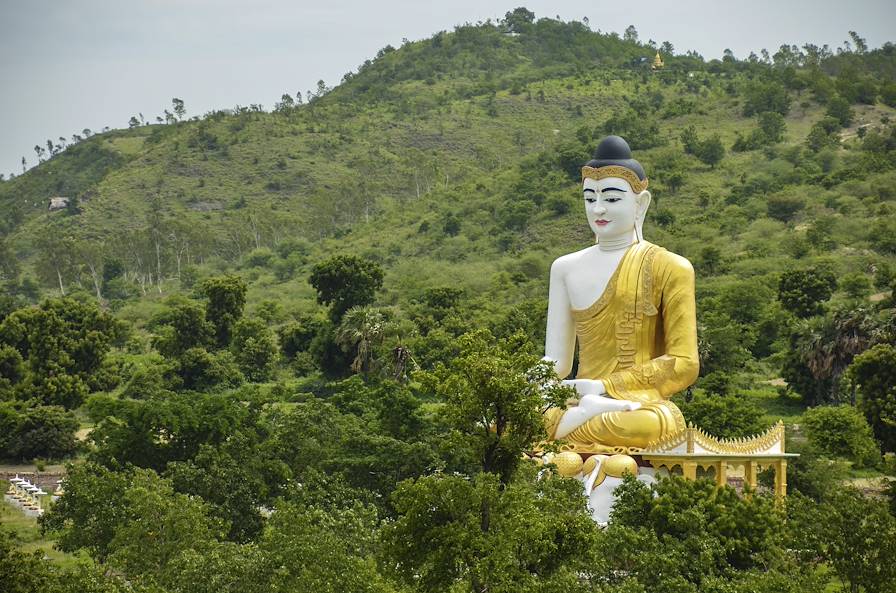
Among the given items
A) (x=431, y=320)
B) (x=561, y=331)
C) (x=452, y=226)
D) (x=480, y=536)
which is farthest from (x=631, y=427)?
(x=452, y=226)

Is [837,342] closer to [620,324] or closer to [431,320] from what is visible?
[620,324]

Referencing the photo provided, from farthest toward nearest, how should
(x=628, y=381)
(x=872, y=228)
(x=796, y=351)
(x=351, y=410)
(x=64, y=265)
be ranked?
(x=64, y=265)
(x=872, y=228)
(x=796, y=351)
(x=351, y=410)
(x=628, y=381)

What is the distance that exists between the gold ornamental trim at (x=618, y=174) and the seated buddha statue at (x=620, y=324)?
0.06 feet

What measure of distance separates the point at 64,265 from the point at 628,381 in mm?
56505

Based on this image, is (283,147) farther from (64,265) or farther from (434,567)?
(434,567)

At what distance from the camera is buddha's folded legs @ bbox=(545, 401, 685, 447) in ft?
76.3

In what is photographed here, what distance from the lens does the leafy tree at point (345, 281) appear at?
46500 mm

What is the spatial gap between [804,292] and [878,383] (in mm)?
14043

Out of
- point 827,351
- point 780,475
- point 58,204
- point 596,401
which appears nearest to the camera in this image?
point 596,401

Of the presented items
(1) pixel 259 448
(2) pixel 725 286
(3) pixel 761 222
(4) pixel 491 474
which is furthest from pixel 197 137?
(4) pixel 491 474

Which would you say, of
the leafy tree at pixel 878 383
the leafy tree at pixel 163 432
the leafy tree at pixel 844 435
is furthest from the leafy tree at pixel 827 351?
the leafy tree at pixel 163 432

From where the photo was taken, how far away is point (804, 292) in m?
44.2

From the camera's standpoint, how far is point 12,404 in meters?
38.6

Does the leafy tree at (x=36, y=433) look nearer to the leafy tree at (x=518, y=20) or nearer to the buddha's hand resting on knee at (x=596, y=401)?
the buddha's hand resting on knee at (x=596, y=401)
